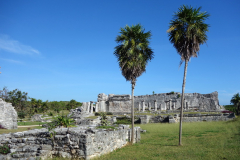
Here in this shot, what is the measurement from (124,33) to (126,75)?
257 centimetres

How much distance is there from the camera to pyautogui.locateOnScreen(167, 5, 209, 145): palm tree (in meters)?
9.91

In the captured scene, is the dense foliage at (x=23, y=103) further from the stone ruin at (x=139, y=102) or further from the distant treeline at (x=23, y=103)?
the stone ruin at (x=139, y=102)

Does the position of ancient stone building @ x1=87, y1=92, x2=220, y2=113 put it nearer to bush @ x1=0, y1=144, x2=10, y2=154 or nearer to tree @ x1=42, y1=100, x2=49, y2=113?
tree @ x1=42, y1=100, x2=49, y2=113

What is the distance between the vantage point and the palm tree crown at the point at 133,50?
11578mm

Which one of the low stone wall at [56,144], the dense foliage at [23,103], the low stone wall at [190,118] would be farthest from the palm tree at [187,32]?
the dense foliage at [23,103]

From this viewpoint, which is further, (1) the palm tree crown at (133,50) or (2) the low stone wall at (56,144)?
(1) the palm tree crown at (133,50)

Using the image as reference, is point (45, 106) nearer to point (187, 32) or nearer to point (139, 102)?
point (139, 102)

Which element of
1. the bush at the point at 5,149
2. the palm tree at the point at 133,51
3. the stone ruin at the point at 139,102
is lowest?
the bush at the point at 5,149

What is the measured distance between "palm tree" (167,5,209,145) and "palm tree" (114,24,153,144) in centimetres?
179

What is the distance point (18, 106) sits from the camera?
40594mm

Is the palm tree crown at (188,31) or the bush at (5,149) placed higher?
the palm tree crown at (188,31)

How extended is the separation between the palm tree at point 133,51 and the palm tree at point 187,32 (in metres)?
1.79

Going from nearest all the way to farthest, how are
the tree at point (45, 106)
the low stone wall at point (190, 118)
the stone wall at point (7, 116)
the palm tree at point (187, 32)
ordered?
the palm tree at point (187, 32) → the stone wall at point (7, 116) → the low stone wall at point (190, 118) → the tree at point (45, 106)

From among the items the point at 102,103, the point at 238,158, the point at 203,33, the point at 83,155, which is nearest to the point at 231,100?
the point at 102,103
